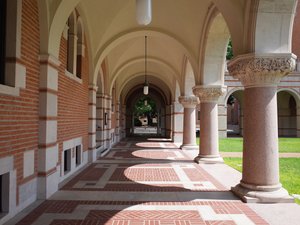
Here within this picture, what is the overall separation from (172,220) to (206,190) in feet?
7.36

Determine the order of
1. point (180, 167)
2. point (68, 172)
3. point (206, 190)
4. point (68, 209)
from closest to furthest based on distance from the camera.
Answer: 1. point (68, 209)
2. point (206, 190)
3. point (68, 172)
4. point (180, 167)

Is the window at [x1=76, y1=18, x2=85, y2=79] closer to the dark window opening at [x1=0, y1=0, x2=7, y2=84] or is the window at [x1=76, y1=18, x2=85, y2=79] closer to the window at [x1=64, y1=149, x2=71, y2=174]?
the window at [x1=64, y1=149, x2=71, y2=174]

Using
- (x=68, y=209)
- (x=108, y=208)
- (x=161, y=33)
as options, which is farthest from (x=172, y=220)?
(x=161, y=33)

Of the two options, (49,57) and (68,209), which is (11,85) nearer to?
(49,57)

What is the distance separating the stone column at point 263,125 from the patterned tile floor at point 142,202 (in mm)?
543

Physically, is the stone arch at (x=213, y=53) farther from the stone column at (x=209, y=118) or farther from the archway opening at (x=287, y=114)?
the archway opening at (x=287, y=114)

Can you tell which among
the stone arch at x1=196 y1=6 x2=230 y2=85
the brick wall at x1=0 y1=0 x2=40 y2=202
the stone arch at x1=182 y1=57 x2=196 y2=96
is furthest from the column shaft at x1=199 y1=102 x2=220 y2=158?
the brick wall at x1=0 y1=0 x2=40 y2=202

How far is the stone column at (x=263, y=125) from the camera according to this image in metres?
5.65

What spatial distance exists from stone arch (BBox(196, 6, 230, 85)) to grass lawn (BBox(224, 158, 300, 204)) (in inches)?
123

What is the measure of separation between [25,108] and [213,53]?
6.62 metres

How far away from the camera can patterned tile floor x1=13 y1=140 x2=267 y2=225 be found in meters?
4.74

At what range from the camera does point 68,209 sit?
5.25 metres

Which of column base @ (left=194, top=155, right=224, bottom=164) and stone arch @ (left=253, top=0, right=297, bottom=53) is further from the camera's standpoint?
column base @ (left=194, top=155, right=224, bottom=164)

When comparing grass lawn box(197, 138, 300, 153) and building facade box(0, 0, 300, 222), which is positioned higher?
building facade box(0, 0, 300, 222)
